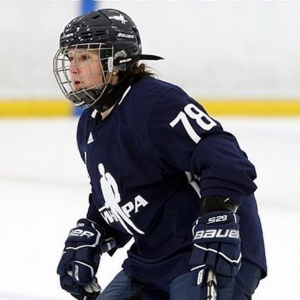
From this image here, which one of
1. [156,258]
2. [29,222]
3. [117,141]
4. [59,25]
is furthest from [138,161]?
[59,25]

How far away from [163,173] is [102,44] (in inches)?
11.8

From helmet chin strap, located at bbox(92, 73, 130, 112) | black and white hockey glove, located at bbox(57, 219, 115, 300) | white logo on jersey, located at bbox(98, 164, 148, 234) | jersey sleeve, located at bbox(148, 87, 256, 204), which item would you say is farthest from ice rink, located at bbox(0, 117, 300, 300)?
jersey sleeve, located at bbox(148, 87, 256, 204)

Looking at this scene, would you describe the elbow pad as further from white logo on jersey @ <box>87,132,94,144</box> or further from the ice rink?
the ice rink

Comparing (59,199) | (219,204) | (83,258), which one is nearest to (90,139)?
(83,258)

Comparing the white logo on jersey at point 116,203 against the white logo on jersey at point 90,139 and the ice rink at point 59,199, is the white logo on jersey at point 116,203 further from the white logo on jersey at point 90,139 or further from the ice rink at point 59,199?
the ice rink at point 59,199

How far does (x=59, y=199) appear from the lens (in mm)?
4215

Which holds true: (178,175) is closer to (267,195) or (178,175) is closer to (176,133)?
(176,133)

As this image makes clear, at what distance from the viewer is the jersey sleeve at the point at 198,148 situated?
189 centimetres

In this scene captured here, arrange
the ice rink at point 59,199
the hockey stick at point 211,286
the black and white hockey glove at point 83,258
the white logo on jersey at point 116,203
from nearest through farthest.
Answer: the hockey stick at point 211,286 < the white logo on jersey at point 116,203 < the black and white hockey glove at point 83,258 < the ice rink at point 59,199

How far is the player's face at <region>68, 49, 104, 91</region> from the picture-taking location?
2.07 m

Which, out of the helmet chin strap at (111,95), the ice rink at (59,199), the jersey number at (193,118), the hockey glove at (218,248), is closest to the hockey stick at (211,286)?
the hockey glove at (218,248)

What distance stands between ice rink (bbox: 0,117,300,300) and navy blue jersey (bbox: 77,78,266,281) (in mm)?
891

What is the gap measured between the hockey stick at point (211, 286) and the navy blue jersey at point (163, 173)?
152 millimetres

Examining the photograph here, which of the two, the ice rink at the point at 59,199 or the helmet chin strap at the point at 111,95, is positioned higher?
the helmet chin strap at the point at 111,95
